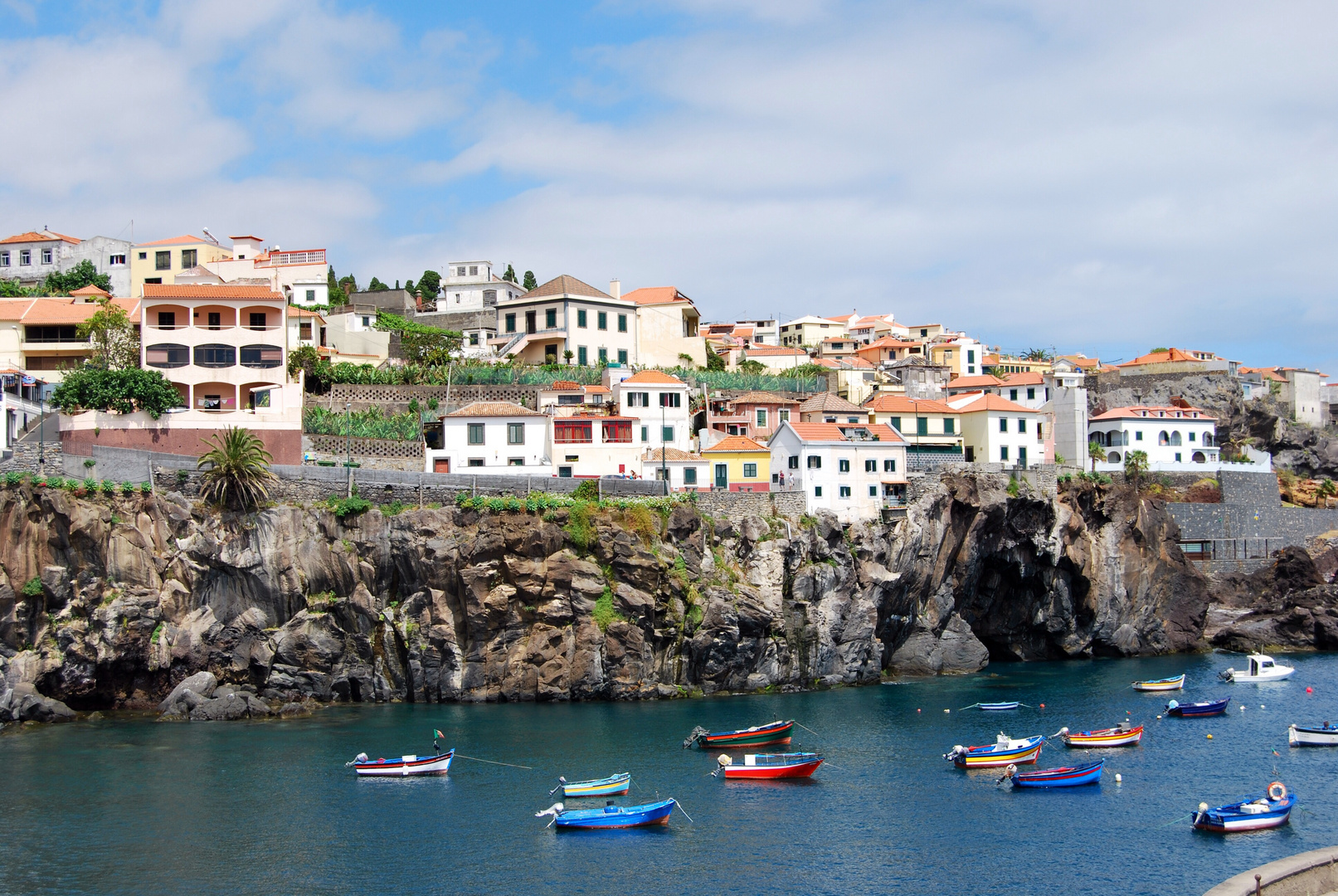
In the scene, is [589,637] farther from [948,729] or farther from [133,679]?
[133,679]

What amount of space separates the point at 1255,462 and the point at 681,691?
62647mm

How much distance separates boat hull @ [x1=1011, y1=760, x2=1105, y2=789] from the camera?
52.9m

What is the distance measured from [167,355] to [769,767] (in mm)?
48208

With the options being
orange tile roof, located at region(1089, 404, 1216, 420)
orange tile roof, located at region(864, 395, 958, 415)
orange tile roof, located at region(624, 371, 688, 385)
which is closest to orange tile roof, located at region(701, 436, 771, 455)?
orange tile roof, located at region(624, 371, 688, 385)

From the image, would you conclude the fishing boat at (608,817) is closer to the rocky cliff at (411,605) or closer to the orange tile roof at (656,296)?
the rocky cliff at (411,605)

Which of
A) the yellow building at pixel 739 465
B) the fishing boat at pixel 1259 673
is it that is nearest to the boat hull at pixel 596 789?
the yellow building at pixel 739 465

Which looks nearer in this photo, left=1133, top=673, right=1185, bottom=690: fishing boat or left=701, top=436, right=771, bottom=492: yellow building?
left=1133, top=673, right=1185, bottom=690: fishing boat

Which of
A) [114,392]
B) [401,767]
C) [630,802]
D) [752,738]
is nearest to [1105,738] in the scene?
[752,738]

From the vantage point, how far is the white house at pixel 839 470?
79.6 m

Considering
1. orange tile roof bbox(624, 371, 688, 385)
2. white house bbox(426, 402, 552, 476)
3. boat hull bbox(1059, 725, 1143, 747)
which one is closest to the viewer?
boat hull bbox(1059, 725, 1143, 747)

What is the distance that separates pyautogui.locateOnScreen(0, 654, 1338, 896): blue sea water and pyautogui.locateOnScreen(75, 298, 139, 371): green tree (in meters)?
25.5

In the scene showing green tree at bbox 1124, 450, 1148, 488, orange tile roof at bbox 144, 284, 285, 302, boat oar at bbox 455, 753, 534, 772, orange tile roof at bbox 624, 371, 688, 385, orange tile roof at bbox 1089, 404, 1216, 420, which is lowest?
boat oar at bbox 455, 753, 534, 772

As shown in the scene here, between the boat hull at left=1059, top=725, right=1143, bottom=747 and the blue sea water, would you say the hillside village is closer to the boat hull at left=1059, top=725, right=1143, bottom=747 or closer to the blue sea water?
the blue sea water

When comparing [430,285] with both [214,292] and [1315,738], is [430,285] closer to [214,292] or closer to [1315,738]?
[214,292]
